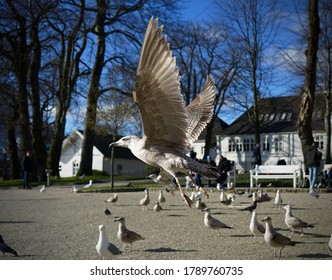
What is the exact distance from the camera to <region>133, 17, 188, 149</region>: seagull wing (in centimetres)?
274

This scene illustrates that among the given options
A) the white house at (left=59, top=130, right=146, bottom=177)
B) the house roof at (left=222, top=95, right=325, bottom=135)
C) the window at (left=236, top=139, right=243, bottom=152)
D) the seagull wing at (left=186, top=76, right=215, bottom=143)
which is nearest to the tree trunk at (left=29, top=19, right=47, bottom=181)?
the white house at (left=59, top=130, right=146, bottom=177)

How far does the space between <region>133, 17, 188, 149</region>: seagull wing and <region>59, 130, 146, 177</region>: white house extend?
509 inches

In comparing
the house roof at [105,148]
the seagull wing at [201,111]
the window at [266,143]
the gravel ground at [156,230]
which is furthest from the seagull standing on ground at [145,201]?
the window at [266,143]

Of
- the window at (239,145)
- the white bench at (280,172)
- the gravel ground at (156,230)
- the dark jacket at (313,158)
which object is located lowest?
the gravel ground at (156,230)

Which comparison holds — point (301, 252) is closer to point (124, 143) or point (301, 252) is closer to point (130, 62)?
point (124, 143)

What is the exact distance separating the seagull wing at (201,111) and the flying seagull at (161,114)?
76 cm

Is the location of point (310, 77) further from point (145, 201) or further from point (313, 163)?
point (145, 201)

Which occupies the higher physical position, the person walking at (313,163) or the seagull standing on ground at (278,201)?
the person walking at (313,163)

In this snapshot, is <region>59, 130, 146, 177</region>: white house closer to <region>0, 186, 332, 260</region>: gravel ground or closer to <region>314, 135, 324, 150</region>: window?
<region>0, 186, 332, 260</region>: gravel ground

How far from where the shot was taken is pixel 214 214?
618 cm

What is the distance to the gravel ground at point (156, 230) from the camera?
3799 millimetres

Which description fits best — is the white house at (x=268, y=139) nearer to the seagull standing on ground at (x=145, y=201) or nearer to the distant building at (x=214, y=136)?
the distant building at (x=214, y=136)
